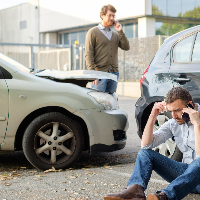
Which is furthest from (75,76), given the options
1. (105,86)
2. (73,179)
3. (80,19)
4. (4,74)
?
(80,19)

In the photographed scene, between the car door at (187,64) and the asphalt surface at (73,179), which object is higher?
the car door at (187,64)

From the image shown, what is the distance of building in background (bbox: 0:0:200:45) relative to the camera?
23016 millimetres

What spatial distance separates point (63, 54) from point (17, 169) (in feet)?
37.9

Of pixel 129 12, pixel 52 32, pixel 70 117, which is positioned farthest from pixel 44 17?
pixel 70 117

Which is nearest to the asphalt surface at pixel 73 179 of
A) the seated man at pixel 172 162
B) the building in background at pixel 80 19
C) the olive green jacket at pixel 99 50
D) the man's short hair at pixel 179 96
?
the seated man at pixel 172 162

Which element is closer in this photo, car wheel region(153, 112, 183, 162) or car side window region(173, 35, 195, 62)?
car wheel region(153, 112, 183, 162)

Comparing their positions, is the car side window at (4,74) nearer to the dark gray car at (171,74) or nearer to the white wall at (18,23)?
the dark gray car at (171,74)

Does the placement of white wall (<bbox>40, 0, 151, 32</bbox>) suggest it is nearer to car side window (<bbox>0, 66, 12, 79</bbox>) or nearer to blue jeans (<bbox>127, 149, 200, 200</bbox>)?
car side window (<bbox>0, 66, 12, 79</bbox>)

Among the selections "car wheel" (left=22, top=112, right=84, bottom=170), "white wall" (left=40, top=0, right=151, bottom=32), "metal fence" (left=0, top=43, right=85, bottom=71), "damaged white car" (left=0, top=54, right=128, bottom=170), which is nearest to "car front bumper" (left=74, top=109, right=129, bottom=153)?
"damaged white car" (left=0, top=54, right=128, bottom=170)

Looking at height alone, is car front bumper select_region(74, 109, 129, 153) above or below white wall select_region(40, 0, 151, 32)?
below

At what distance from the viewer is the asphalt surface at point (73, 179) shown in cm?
379

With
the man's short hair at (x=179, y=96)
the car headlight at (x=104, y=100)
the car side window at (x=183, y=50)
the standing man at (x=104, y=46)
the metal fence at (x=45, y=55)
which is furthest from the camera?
the metal fence at (x=45, y=55)

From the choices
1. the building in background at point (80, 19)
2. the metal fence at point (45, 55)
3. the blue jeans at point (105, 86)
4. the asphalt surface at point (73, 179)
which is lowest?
the asphalt surface at point (73, 179)

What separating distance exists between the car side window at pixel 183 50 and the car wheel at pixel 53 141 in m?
1.41
